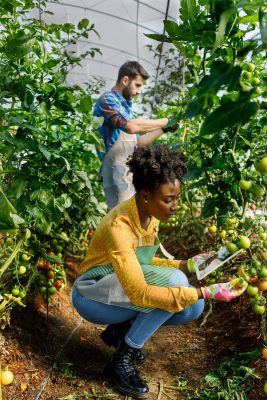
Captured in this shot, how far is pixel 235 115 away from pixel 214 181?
41.6 inches

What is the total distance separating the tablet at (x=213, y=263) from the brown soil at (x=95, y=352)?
1.00ft

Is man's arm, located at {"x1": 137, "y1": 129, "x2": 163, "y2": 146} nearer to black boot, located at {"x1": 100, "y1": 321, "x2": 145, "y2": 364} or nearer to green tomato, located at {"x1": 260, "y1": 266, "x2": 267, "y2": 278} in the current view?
black boot, located at {"x1": 100, "y1": 321, "x2": 145, "y2": 364}

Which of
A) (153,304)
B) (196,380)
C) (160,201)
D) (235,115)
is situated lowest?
(196,380)

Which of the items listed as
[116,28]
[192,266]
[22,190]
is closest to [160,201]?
[192,266]

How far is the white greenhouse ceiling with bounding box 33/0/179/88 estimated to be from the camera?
6816 mm

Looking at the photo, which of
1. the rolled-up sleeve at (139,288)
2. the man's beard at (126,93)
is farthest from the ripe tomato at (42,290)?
the man's beard at (126,93)

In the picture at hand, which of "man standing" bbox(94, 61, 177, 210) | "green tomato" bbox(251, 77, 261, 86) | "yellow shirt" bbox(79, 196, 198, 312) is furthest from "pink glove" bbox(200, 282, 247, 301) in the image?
"man standing" bbox(94, 61, 177, 210)

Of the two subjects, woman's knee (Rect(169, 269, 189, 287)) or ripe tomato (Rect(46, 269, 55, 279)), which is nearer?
woman's knee (Rect(169, 269, 189, 287))

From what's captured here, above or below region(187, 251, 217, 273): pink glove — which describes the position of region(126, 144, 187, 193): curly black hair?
above

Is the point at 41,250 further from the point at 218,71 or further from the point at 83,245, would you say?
the point at 218,71

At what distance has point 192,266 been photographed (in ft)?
5.32

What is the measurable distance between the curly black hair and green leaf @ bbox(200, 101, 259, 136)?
87 cm

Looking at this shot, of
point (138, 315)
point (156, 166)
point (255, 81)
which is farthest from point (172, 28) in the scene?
point (138, 315)

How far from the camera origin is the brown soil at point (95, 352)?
1630 mm
